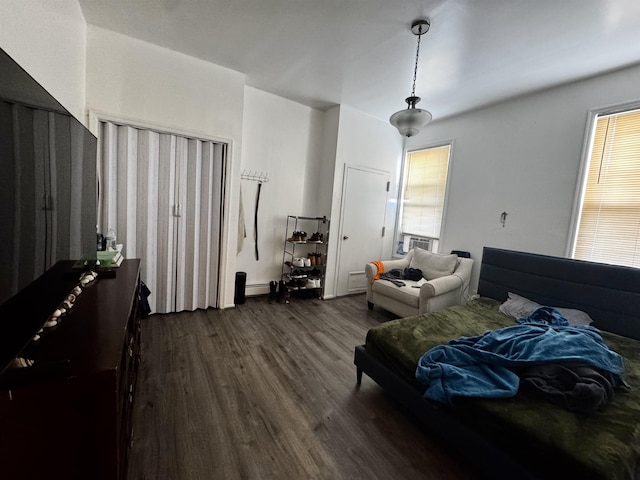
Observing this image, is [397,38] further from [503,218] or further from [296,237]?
[296,237]

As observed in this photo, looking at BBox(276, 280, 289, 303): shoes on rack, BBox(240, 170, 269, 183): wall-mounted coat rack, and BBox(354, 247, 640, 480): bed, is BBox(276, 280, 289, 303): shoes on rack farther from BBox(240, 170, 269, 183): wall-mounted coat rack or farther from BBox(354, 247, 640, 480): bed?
BBox(354, 247, 640, 480): bed

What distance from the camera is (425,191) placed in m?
4.23

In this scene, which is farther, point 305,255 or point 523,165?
point 305,255

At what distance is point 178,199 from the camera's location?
2.97 metres

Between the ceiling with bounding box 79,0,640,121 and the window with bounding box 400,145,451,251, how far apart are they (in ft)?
3.46

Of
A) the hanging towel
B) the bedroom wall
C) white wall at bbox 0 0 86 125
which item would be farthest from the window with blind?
white wall at bbox 0 0 86 125

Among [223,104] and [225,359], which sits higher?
[223,104]

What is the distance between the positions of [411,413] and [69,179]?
2369mm

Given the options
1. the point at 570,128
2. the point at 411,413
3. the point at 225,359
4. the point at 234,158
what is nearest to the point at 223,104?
the point at 234,158

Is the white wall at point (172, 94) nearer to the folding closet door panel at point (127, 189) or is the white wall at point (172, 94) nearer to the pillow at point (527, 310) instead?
the folding closet door panel at point (127, 189)

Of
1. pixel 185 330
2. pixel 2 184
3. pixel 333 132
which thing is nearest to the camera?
pixel 2 184

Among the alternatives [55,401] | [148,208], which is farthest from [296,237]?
[55,401]

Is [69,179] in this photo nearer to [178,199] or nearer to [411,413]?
[178,199]

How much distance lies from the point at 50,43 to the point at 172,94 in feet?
4.04
